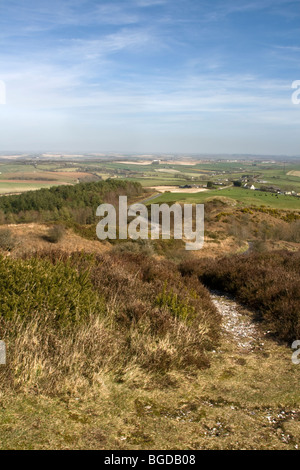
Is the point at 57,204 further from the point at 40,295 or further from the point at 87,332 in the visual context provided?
the point at 87,332

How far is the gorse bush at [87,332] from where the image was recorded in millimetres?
4051

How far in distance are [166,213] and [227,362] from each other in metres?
47.9

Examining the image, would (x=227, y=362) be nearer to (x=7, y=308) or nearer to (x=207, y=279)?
(x=7, y=308)

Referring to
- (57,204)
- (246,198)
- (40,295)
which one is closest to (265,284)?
(40,295)

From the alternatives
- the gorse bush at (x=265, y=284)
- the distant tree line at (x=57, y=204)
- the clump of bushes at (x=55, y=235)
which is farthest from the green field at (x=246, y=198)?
the gorse bush at (x=265, y=284)

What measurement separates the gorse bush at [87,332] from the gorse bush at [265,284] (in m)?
1.36

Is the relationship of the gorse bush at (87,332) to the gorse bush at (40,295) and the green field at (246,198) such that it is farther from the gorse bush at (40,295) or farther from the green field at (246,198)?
the green field at (246,198)

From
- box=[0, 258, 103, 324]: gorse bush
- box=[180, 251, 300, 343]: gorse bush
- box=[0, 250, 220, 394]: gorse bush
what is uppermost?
box=[0, 258, 103, 324]: gorse bush

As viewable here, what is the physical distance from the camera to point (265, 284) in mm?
8695

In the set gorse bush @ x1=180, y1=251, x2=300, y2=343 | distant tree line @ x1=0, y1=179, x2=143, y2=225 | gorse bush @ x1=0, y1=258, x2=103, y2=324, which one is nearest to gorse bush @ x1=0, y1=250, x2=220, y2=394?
gorse bush @ x1=0, y1=258, x2=103, y2=324

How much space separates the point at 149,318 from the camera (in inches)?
227

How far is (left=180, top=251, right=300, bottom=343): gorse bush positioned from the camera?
6711mm

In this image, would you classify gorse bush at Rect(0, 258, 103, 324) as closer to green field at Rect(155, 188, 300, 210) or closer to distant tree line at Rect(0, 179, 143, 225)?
distant tree line at Rect(0, 179, 143, 225)

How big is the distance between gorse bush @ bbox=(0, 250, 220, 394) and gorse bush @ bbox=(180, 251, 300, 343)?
4.48 feet
